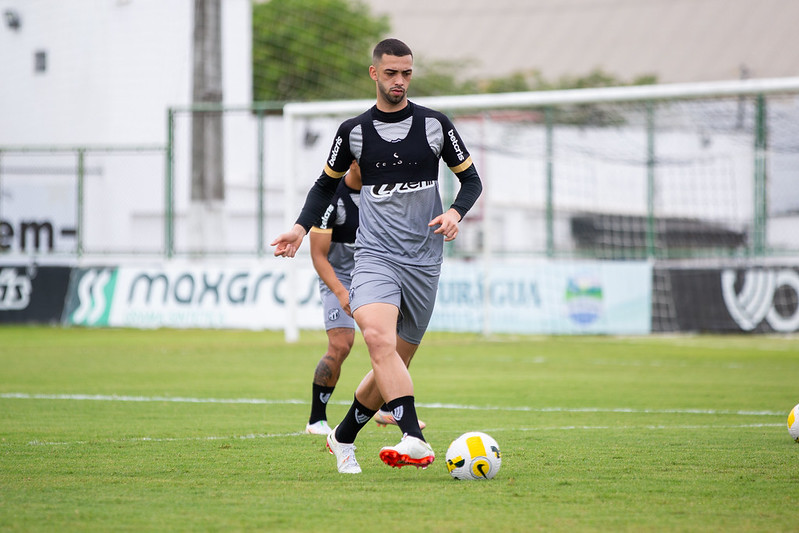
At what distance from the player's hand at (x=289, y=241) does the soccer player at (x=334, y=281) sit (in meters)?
1.36

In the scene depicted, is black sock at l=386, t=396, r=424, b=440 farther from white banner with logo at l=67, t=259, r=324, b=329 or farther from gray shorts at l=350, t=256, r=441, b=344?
white banner with logo at l=67, t=259, r=324, b=329

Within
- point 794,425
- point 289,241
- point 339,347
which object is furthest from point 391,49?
point 794,425

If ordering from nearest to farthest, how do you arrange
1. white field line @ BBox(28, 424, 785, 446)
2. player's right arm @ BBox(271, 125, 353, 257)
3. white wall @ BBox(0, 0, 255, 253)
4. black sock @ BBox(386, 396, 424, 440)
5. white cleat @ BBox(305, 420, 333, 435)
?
black sock @ BBox(386, 396, 424, 440) < player's right arm @ BBox(271, 125, 353, 257) < white field line @ BBox(28, 424, 785, 446) < white cleat @ BBox(305, 420, 333, 435) < white wall @ BBox(0, 0, 255, 253)

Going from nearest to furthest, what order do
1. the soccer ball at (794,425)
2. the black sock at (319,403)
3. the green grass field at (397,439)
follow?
the green grass field at (397,439) < the soccer ball at (794,425) < the black sock at (319,403)

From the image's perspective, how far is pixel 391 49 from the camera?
6379 mm

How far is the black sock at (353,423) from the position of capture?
6.49 meters

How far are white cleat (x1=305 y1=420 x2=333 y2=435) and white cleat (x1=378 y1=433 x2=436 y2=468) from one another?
251 cm

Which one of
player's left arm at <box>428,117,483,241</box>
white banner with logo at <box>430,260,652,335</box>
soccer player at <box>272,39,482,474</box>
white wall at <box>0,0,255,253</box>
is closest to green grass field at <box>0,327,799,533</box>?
soccer player at <box>272,39,482,474</box>

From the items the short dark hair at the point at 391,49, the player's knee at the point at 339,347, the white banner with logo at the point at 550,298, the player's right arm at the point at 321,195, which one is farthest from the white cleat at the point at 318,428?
the white banner with logo at the point at 550,298

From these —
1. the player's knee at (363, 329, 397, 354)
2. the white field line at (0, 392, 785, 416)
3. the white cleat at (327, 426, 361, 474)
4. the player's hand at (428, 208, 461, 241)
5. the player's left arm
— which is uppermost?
the player's left arm

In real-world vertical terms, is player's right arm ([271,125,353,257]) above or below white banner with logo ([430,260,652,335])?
above

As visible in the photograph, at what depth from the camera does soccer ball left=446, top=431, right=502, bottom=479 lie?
6.15 m

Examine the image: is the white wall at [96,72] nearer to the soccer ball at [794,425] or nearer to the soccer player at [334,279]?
the soccer player at [334,279]

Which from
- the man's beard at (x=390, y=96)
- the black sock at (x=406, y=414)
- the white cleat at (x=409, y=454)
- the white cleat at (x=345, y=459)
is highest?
the man's beard at (x=390, y=96)
